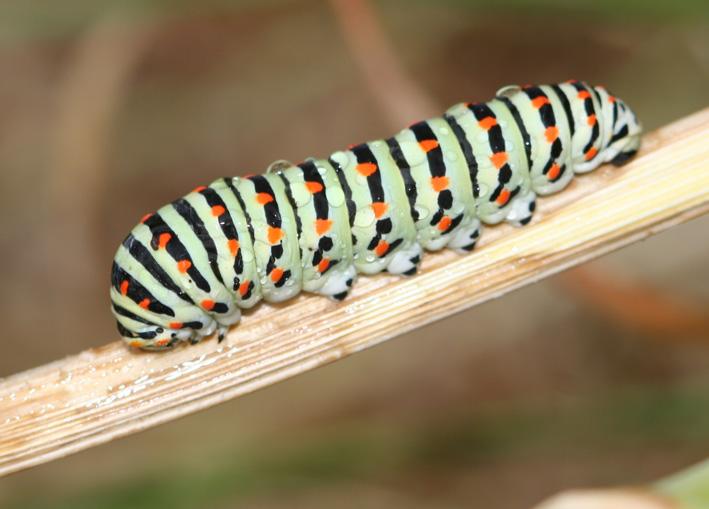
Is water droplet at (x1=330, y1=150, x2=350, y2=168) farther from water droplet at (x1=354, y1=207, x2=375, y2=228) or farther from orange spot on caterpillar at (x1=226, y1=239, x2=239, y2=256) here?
orange spot on caterpillar at (x1=226, y1=239, x2=239, y2=256)

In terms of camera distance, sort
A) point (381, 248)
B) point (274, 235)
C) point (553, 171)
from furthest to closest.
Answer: point (553, 171), point (381, 248), point (274, 235)

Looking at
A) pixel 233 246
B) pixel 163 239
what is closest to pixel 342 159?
pixel 233 246

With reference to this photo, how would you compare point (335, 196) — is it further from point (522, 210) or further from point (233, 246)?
point (522, 210)

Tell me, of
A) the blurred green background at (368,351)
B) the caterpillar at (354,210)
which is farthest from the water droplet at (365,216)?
the blurred green background at (368,351)

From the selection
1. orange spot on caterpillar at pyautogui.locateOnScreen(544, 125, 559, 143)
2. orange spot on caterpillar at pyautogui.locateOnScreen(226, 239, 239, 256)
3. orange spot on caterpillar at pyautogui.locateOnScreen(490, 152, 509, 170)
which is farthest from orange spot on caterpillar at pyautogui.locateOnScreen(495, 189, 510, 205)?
orange spot on caterpillar at pyautogui.locateOnScreen(226, 239, 239, 256)

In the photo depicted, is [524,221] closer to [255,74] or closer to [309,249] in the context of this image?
[309,249]

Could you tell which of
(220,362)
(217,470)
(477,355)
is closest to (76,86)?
(217,470)

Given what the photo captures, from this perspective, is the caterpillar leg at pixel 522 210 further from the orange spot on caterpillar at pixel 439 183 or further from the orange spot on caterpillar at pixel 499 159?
the orange spot on caterpillar at pixel 439 183

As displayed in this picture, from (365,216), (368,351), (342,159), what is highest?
(342,159)
